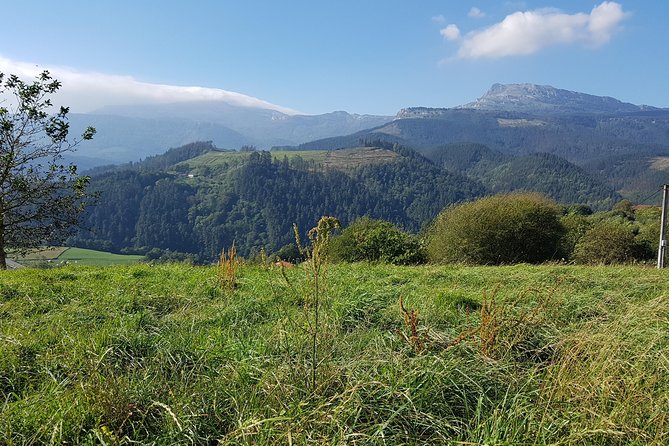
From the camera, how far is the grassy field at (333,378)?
268 cm

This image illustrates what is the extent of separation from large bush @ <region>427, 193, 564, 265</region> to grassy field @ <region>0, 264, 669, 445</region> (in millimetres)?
20295

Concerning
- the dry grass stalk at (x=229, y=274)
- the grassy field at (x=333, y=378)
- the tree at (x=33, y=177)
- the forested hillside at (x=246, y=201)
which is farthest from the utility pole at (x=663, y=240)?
the forested hillside at (x=246, y=201)

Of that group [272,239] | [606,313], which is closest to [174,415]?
[606,313]

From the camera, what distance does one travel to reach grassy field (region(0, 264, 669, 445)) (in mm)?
2680

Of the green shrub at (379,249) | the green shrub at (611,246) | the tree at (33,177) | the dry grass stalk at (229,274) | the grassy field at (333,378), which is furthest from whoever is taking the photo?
the green shrub at (611,246)

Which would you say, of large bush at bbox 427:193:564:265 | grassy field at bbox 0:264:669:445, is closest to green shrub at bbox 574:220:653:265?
large bush at bbox 427:193:564:265

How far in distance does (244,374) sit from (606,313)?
175 inches

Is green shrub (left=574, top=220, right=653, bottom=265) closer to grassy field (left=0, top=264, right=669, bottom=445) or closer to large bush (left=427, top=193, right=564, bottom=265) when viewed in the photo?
large bush (left=427, top=193, right=564, bottom=265)

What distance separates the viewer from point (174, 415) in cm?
270

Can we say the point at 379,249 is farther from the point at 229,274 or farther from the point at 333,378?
the point at 333,378

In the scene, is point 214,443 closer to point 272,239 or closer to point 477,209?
point 477,209

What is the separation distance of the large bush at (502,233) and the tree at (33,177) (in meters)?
17.9

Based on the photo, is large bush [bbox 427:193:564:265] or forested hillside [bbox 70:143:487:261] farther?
forested hillside [bbox 70:143:487:261]

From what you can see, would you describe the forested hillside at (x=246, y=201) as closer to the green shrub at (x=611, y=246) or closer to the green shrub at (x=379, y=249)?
the green shrub at (x=611, y=246)
